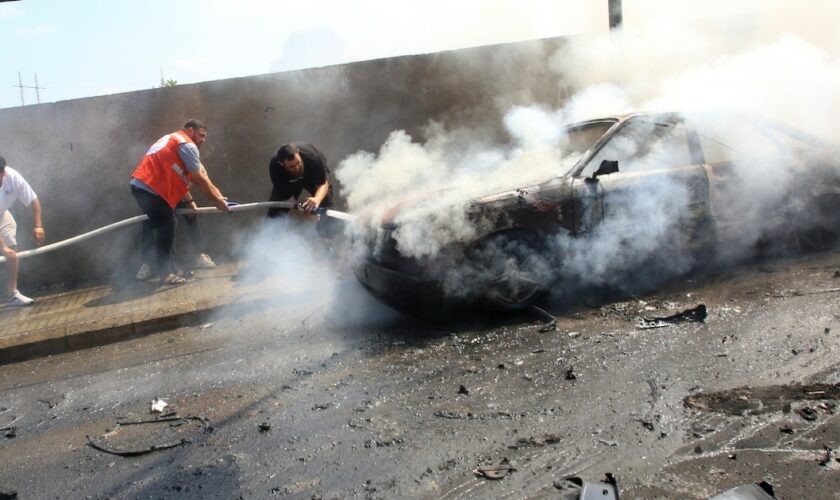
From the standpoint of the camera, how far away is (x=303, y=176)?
6.94m

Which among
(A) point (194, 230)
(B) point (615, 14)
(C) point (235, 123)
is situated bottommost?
(A) point (194, 230)

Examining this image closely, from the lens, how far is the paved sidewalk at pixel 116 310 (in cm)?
574

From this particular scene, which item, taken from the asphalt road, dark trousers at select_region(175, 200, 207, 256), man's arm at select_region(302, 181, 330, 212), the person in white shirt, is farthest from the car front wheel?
the person in white shirt

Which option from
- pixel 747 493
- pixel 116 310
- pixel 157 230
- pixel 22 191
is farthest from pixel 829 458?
pixel 22 191

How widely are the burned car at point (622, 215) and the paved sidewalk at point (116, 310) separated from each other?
2009mm

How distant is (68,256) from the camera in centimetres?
797

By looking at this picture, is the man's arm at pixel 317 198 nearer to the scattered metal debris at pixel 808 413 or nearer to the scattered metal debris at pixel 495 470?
the scattered metal debris at pixel 495 470

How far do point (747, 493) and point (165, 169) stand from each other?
628 centimetres

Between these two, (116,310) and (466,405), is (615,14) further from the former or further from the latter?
(116,310)

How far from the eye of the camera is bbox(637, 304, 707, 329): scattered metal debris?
4574mm

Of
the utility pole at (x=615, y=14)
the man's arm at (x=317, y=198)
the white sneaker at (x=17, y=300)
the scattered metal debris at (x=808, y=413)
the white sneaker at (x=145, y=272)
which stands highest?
the utility pole at (x=615, y=14)

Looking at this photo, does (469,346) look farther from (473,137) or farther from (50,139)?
(50,139)

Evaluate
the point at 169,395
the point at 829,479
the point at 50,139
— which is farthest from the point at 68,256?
the point at 829,479

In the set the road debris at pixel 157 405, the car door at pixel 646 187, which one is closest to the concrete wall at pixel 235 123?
the car door at pixel 646 187
